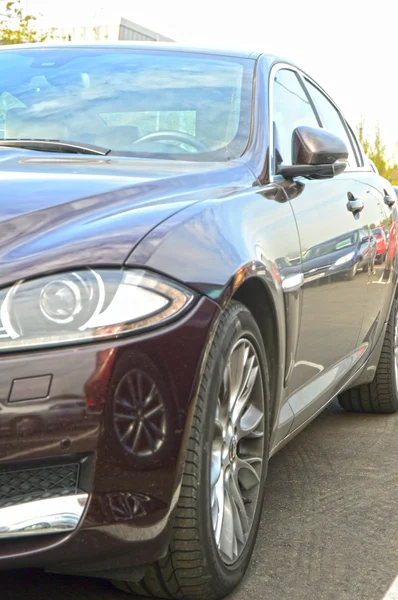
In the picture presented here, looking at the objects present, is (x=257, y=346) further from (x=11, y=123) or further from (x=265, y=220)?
(x=11, y=123)

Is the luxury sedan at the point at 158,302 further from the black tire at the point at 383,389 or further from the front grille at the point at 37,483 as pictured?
the black tire at the point at 383,389

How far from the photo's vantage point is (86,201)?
2859mm

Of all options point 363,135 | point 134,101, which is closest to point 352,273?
point 134,101

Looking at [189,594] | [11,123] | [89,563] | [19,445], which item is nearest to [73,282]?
[19,445]

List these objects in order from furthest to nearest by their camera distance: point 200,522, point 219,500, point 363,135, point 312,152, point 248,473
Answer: point 363,135, point 312,152, point 248,473, point 219,500, point 200,522

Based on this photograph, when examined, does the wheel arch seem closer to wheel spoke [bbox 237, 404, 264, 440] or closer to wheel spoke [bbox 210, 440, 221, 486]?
wheel spoke [bbox 237, 404, 264, 440]

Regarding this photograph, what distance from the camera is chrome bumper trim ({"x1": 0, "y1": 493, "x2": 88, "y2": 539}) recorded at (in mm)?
2414

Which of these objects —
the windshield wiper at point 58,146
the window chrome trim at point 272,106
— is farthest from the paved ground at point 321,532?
the windshield wiper at point 58,146

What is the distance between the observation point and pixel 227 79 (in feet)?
13.8

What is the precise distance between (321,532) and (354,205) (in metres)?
1.54

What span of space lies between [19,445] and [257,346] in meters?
0.98

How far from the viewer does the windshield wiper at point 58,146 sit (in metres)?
3.73

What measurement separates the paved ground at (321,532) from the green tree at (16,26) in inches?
749

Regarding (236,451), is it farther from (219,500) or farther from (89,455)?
(89,455)
